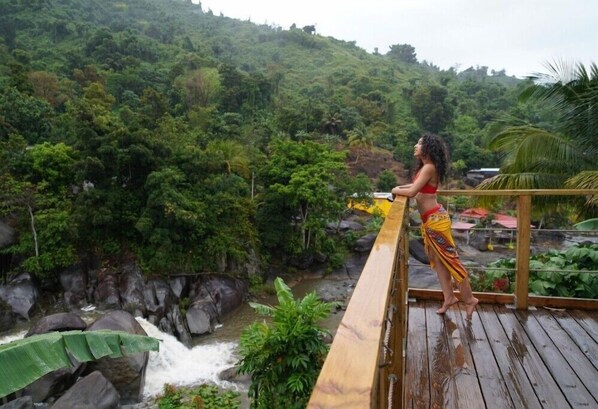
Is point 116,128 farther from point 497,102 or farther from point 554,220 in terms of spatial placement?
point 497,102

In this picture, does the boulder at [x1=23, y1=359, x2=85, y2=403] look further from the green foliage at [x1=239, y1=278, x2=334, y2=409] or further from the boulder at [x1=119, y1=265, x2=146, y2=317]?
the green foliage at [x1=239, y1=278, x2=334, y2=409]

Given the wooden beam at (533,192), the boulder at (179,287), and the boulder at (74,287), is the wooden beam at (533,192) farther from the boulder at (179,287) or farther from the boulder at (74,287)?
the boulder at (74,287)

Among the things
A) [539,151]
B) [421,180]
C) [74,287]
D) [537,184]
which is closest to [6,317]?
[74,287]

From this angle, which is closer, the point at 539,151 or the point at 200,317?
the point at 539,151

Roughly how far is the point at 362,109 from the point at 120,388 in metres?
34.4

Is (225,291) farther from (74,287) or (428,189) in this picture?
(428,189)

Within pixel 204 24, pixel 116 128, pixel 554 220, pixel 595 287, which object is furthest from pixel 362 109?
pixel 204 24

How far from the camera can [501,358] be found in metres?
2.69

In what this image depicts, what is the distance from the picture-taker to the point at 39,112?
63.6 ft

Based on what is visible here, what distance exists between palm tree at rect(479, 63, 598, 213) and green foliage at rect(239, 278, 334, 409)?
4847 mm

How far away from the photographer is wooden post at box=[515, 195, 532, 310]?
133 inches

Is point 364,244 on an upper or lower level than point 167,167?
lower

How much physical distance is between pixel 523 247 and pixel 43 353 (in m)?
3.45

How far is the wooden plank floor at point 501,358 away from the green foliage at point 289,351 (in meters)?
1.12
